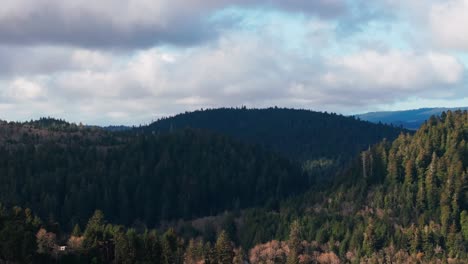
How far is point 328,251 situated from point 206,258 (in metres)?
64.6

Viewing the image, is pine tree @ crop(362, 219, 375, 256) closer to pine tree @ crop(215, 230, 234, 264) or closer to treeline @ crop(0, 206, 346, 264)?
treeline @ crop(0, 206, 346, 264)

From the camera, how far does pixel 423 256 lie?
606 feet

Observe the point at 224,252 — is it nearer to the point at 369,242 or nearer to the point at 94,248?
the point at 94,248

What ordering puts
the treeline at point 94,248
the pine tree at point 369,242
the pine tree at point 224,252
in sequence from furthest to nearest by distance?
the pine tree at point 369,242 < the pine tree at point 224,252 < the treeline at point 94,248

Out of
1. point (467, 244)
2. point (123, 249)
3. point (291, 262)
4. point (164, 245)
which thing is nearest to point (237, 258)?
point (291, 262)

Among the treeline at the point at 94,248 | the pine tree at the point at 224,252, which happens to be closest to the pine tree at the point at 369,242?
the treeline at the point at 94,248

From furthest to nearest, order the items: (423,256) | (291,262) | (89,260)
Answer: (423,256) < (291,262) < (89,260)

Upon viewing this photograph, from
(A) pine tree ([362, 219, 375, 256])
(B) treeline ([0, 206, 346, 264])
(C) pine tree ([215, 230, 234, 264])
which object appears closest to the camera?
(B) treeline ([0, 206, 346, 264])

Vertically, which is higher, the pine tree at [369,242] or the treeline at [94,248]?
the treeline at [94,248]

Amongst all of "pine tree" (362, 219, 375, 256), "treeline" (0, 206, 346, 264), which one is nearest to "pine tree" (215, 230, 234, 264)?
"treeline" (0, 206, 346, 264)

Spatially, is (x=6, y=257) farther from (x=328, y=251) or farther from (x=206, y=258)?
(x=328, y=251)

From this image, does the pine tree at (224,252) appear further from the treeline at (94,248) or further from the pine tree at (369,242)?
the pine tree at (369,242)

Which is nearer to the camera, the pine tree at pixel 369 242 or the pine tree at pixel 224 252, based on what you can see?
the pine tree at pixel 224 252

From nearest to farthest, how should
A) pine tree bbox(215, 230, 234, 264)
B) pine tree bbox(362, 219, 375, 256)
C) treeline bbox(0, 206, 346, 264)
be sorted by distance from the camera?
treeline bbox(0, 206, 346, 264)
pine tree bbox(215, 230, 234, 264)
pine tree bbox(362, 219, 375, 256)
